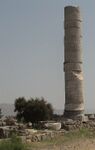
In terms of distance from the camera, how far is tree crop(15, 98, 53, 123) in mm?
26922

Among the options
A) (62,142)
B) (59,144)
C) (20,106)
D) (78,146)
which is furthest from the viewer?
(20,106)

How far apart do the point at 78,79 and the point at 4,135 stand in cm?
1127

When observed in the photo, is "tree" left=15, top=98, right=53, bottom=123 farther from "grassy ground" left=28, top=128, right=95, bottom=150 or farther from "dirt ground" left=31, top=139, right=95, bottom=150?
"dirt ground" left=31, top=139, right=95, bottom=150

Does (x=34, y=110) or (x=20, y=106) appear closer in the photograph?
(x=34, y=110)

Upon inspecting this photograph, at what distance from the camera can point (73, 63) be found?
27.3 m

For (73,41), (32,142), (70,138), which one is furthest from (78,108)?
(32,142)

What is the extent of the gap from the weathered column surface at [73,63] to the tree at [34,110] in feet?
4.36

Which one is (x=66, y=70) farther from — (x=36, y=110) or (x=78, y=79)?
(x=36, y=110)

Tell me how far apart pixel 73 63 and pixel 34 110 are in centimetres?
405

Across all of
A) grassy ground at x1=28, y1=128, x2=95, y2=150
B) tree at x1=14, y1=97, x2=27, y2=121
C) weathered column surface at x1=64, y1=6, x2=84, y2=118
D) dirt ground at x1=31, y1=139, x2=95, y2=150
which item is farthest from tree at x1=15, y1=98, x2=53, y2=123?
dirt ground at x1=31, y1=139, x2=95, y2=150

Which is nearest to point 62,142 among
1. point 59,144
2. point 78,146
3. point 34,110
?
point 59,144

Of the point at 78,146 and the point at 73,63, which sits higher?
the point at 73,63

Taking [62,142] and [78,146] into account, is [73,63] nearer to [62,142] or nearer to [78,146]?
[62,142]

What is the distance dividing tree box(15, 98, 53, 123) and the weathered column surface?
1330 mm
